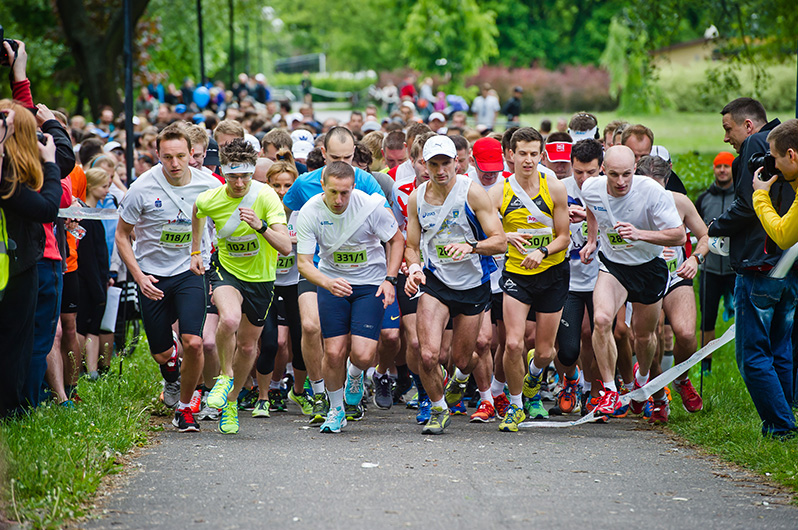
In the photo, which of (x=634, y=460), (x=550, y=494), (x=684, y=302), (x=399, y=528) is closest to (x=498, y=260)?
(x=684, y=302)

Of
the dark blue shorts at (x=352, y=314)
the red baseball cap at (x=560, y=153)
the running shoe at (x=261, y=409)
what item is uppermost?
the red baseball cap at (x=560, y=153)

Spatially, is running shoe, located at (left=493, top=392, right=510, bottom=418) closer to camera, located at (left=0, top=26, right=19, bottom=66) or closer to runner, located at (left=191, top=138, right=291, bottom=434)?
runner, located at (left=191, top=138, right=291, bottom=434)

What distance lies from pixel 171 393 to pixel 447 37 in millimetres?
46295

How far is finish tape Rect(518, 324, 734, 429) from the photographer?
867 cm

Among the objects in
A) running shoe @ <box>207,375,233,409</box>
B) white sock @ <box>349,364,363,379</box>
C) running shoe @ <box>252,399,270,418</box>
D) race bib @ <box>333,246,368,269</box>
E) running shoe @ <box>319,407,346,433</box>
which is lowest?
running shoe @ <box>252,399,270,418</box>

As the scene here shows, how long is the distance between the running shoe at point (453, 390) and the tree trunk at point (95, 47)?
1780cm

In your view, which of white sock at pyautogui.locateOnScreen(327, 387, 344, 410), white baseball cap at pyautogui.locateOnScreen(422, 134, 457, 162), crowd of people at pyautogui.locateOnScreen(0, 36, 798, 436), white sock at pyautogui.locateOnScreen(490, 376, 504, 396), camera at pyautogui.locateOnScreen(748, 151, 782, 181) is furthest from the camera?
white sock at pyautogui.locateOnScreen(490, 376, 504, 396)

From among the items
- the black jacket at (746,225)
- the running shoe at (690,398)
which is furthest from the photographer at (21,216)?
the running shoe at (690,398)

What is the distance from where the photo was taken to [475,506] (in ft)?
19.9

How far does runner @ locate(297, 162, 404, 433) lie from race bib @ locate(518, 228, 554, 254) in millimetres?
1102

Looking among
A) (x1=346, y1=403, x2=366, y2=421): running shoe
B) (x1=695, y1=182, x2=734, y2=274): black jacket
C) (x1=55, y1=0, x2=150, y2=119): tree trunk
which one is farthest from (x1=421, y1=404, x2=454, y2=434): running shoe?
(x1=55, y1=0, x2=150, y2=119): tree trunk

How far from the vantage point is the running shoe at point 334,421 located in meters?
8.59

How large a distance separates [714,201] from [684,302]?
3223 mm

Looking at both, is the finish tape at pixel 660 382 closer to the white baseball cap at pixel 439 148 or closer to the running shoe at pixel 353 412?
the running shoe at pixel 353 412
